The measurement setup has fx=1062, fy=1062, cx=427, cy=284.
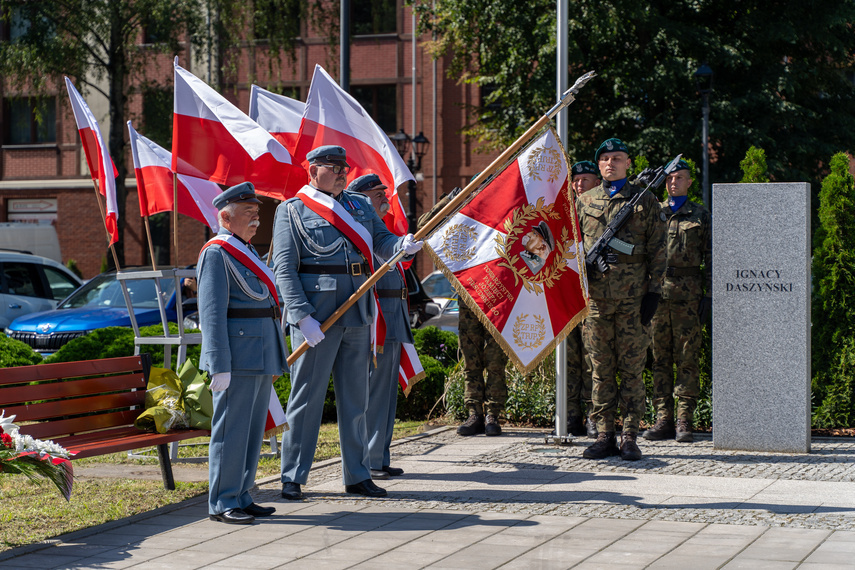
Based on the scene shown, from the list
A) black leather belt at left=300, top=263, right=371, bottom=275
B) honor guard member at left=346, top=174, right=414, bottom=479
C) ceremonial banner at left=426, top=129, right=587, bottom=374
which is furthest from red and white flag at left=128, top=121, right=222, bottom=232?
ceremonial banner at left=426, top=129, right=587, bottom=374

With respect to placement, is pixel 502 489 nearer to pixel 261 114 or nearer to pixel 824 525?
pixel 824 525

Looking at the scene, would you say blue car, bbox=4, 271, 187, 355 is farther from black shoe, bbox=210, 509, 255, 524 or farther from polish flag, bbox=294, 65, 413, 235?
black shoe, bbox=210, 509, 255, 524

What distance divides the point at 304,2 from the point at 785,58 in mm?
11554

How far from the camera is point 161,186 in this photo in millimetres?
8266

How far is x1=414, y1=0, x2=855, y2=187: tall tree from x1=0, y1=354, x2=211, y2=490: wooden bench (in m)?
17.0

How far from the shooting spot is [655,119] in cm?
2330

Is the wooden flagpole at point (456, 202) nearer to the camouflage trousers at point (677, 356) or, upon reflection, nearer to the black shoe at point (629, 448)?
the black shoe at point (629, 448)

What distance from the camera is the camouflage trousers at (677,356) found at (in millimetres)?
8773

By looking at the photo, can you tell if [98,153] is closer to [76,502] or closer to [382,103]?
[76,502]

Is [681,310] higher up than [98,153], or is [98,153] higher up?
[98,153]

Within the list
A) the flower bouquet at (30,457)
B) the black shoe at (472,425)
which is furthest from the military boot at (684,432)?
the flower bouquet at (30,457)

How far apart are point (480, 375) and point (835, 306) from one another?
318 cm

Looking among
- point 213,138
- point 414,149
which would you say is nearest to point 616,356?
point 213,138

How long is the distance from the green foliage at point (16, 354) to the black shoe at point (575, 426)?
17.9 feet
